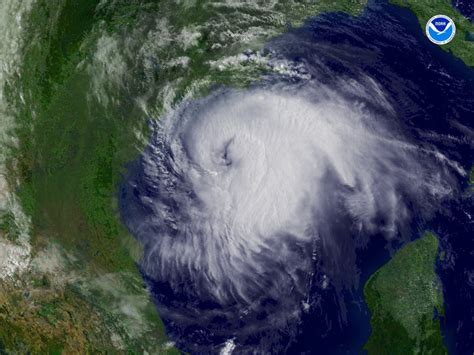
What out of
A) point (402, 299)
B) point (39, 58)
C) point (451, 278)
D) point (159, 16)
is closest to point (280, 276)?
point (402, 299)

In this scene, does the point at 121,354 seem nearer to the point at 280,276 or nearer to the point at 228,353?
the point at 228,353

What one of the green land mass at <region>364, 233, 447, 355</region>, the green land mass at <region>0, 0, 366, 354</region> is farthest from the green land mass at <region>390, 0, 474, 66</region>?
the green land mass at <region>364, 233, 447, 355</region>

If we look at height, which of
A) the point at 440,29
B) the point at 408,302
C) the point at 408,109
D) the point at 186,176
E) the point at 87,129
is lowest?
the point at 408,302

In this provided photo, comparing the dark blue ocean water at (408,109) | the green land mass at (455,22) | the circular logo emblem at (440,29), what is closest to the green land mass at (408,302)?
the dark blue ocean water at (408,109)

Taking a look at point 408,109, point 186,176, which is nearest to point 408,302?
point 408,109

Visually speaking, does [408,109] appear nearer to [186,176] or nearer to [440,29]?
[440,29]

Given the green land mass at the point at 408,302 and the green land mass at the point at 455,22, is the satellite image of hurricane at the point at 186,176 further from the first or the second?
the green land mass at the point at 455,22

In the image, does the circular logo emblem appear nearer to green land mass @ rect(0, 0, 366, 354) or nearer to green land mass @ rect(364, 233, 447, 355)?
green land mass @ rect(0, 0, 366, 354)
